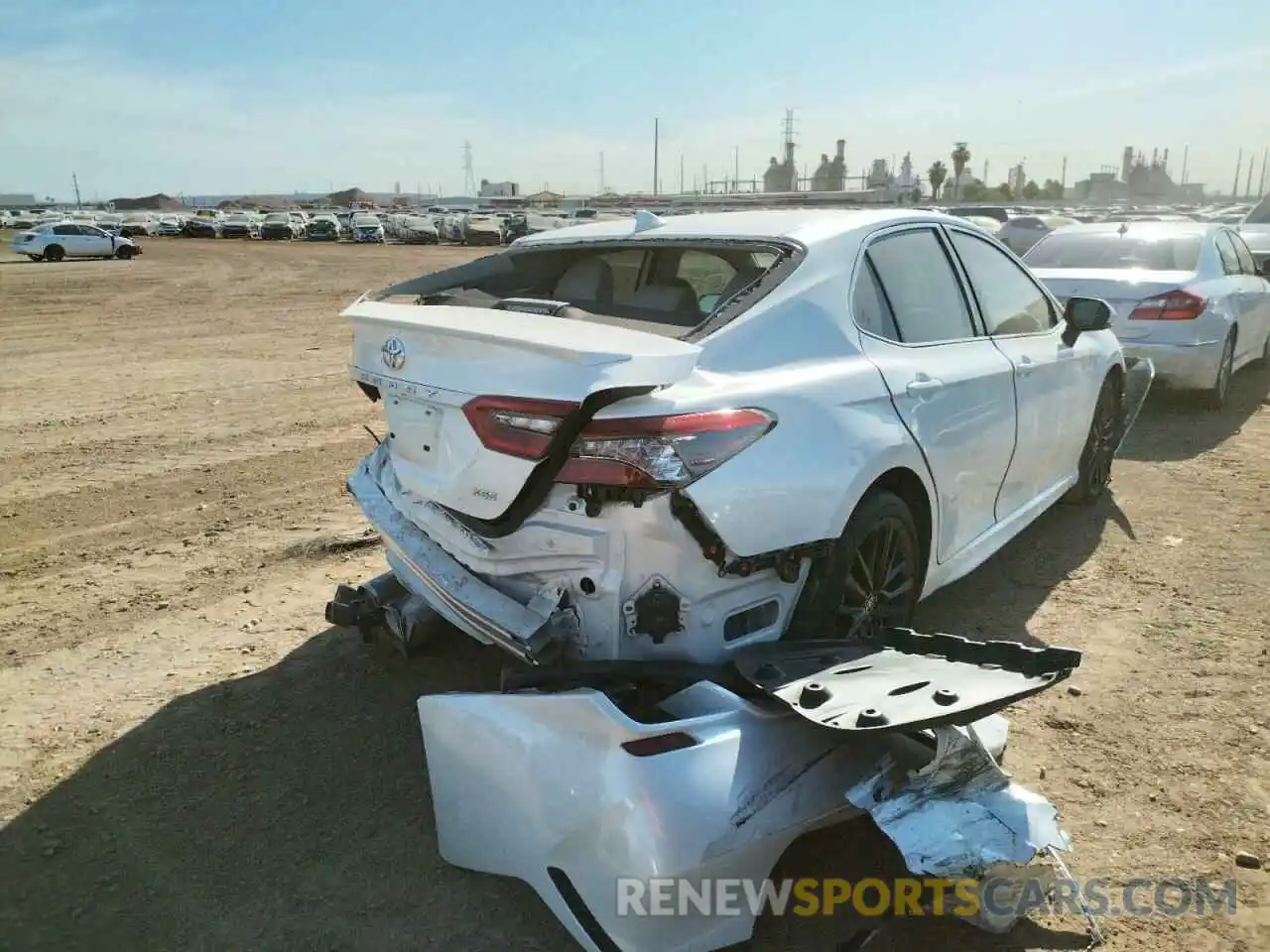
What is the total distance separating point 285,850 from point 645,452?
161 cm

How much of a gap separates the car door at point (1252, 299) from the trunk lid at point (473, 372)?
7.96 m

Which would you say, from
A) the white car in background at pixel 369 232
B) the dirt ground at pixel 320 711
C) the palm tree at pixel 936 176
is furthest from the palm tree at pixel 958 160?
the dirt ground at pixel 320 711

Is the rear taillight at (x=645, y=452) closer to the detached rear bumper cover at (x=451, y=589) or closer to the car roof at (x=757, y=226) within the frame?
the detached rear bumper cover at (x=451, y=589)

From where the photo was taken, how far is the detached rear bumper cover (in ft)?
8.87

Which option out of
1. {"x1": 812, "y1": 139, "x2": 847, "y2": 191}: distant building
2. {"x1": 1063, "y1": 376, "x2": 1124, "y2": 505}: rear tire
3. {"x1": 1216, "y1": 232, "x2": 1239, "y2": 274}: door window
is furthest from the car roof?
{"x1": 812, "y1": 139, "x2": 847, "y2": 191}: distant building

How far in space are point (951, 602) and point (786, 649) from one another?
1.93 m

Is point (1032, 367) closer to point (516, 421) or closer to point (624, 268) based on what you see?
point (624, 268)

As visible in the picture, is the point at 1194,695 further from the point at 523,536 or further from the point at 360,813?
the point at 360,813

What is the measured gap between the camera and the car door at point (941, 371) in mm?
3348

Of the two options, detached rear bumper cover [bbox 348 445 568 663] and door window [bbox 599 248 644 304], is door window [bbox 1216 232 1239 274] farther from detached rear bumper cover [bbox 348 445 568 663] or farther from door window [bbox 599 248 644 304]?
detached rear bumper cover [bbox 348 445 568 663]

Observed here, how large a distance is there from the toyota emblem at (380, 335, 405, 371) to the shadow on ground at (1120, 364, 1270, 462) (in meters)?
5.92

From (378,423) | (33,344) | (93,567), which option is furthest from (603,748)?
(33,344)

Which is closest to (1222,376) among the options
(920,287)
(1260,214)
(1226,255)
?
(1226,255)

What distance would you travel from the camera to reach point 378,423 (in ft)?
27.5
